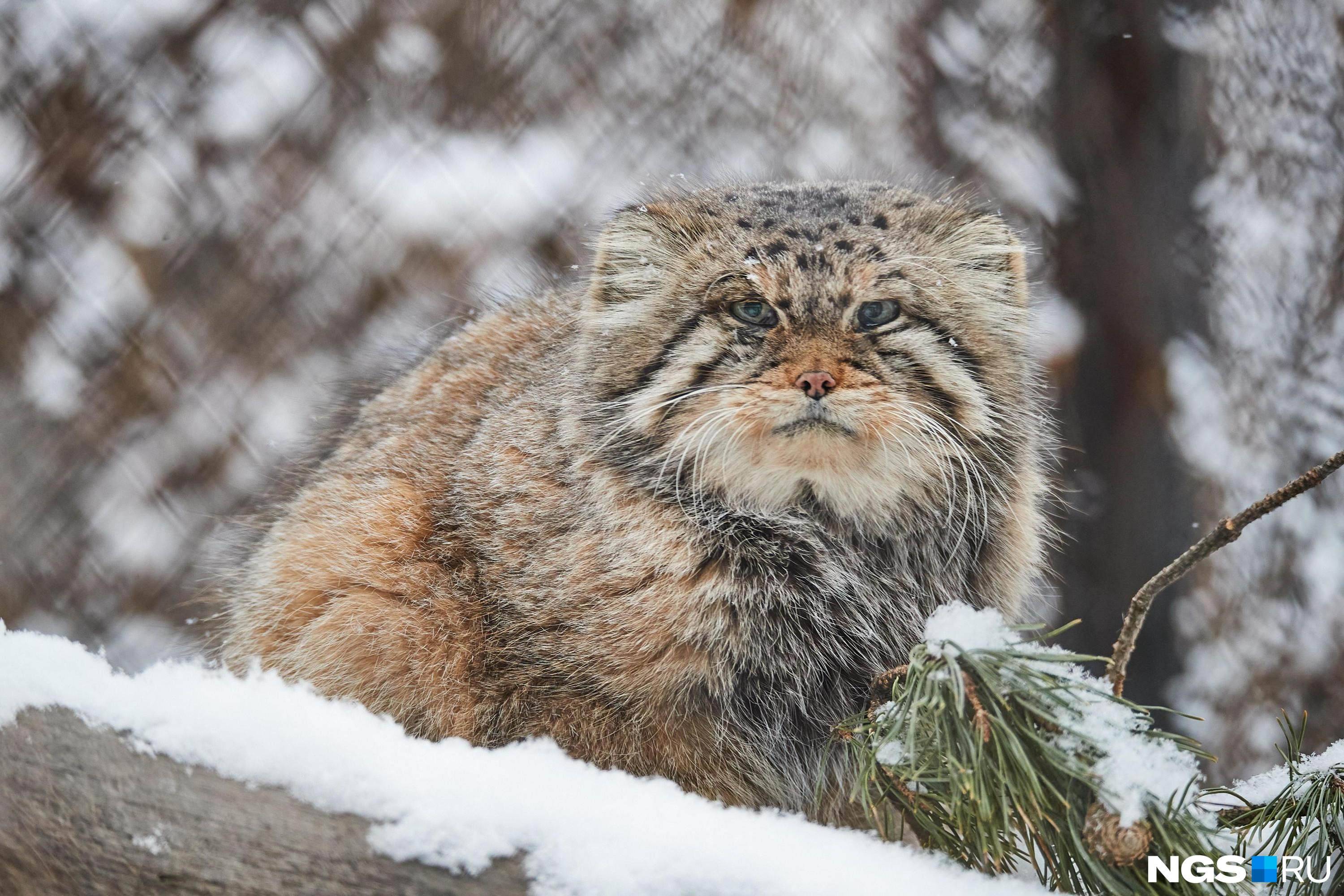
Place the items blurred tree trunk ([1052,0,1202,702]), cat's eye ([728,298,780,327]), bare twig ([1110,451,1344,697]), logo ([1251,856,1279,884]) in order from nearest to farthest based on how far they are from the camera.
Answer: bare twig ([1110,451,1344,697])
logo ([1251,856,1279,884])
cat's eye ([728,298,780,327])
blurred tree trunk ([1052,0,1202,702])

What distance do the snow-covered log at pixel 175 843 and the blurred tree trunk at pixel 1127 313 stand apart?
2013 millimetres

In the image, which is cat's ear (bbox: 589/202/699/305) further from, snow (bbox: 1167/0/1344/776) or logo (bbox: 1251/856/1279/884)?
snow (bbox: 1167/0/1344/776)

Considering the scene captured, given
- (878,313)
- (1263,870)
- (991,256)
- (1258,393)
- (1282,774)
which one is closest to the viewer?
(1263,870)

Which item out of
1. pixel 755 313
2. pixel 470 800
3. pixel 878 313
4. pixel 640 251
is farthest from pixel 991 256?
pixel 470 800

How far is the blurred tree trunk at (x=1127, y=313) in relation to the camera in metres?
2.85

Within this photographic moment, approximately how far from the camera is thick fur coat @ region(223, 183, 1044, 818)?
1886mm

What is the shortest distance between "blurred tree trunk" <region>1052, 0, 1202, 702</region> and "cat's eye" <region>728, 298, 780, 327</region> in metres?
1.29

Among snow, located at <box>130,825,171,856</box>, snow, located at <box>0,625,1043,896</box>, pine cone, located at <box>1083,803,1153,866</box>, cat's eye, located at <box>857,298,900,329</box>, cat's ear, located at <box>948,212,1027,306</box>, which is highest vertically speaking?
cat's ear, located at <box>948,212,1027,306</box>

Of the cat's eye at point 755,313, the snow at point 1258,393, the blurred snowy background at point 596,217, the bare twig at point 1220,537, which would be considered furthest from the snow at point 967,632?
the snow at point 1258,393

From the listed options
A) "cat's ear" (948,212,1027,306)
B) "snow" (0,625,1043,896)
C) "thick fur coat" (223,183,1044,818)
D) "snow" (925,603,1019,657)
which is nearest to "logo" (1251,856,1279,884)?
"snow" (0,625,1043,896)

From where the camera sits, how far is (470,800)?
1.40 m

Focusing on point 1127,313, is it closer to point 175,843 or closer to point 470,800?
point 470,800

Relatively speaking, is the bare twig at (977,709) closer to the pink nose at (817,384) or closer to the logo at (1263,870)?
the logo at (1263,870)

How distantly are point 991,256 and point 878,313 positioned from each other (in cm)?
37
